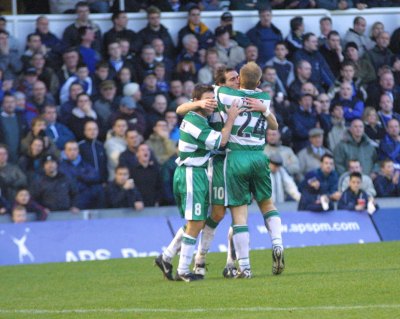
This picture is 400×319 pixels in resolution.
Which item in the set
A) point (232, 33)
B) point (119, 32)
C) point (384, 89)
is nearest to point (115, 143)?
point (119, 32)

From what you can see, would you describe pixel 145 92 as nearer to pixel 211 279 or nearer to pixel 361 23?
pixel 361 23

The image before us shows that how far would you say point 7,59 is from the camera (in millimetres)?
22281

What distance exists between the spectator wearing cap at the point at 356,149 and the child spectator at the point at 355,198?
63.5 inches

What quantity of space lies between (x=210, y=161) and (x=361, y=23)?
13.2m

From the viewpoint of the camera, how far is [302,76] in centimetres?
2478

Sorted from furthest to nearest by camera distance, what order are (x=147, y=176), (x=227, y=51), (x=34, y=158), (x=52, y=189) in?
(x=227, y=51), (x=147, y=176), (x=34, y=158), (x=52, y=189)

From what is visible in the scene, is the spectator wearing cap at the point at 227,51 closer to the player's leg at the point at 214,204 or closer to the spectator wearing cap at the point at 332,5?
the spectator wearing cap at the point at 332,5

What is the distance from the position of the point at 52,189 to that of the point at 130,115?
8.19 ft

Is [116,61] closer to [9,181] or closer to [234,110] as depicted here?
[9,181]

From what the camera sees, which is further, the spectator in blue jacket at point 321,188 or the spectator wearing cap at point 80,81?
the spectator wearing cap at point 80,81

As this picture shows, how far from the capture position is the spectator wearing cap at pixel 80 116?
21531 millimetres

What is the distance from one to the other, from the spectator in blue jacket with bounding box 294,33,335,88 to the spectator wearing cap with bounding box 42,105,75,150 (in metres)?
5.72

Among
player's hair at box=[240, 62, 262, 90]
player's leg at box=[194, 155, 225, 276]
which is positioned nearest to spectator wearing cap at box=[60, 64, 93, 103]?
player's leg at box=[194, 155, 225, 276]

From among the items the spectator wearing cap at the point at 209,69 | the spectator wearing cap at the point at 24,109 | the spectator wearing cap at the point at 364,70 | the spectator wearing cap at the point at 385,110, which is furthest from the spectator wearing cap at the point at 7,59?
the spectator wearing cap at the point at 385,110
